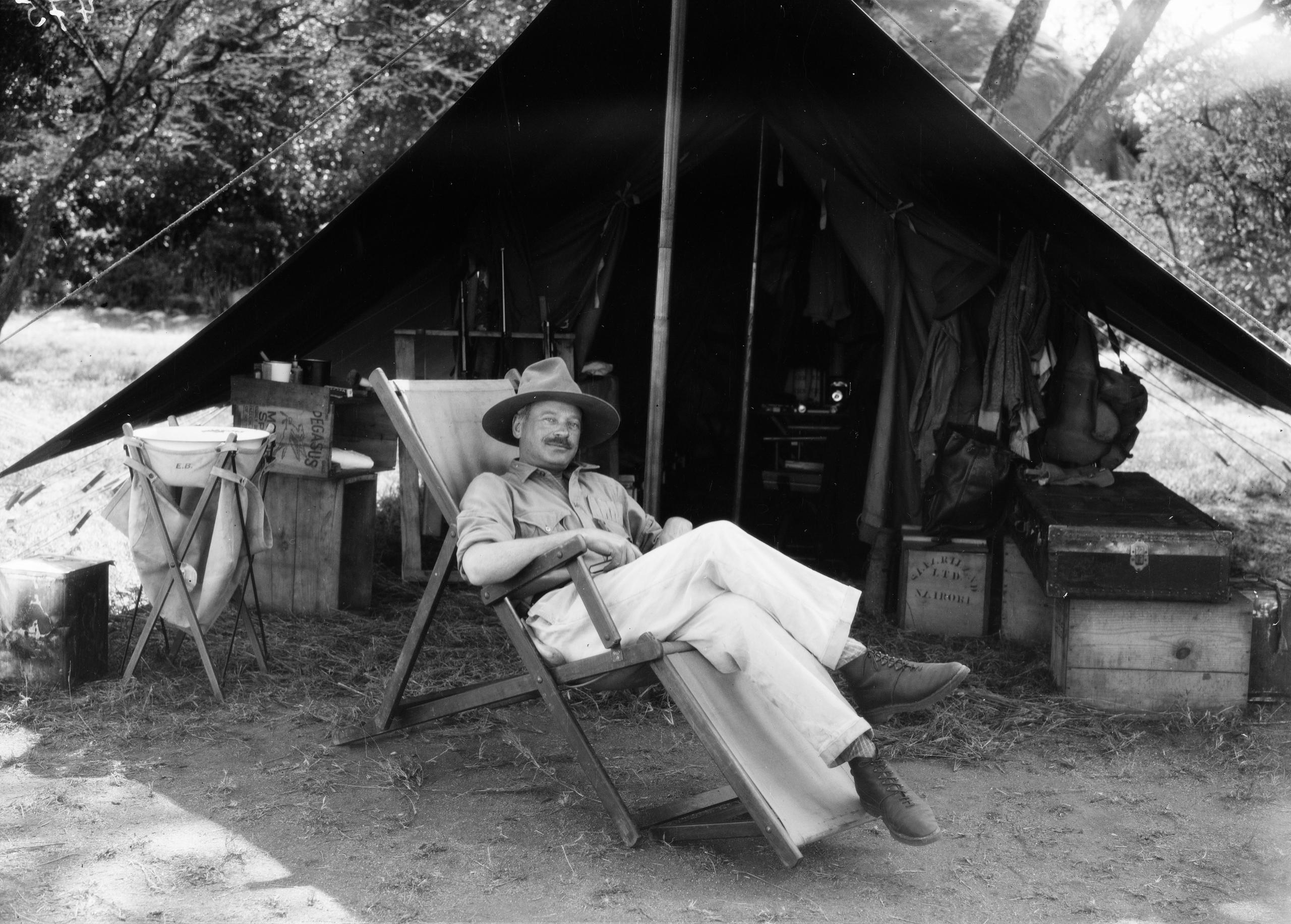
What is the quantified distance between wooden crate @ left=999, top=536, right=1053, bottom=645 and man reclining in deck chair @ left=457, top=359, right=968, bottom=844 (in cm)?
162

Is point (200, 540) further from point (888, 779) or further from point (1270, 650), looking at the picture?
point (1270, 650)

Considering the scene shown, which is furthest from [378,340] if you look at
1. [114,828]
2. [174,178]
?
[174,178]

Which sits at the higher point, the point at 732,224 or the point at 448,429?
the point at 732,224

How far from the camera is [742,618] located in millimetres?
2316

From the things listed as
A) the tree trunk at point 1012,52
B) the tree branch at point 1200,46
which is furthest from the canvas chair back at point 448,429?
the tree branch at point 1200,46

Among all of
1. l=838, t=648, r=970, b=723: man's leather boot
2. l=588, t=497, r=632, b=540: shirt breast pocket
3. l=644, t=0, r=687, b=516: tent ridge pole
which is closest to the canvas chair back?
l=588, t=497, r=632, b=540: shirt breast pocket

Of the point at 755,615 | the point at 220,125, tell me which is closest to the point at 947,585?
the point at 755,615

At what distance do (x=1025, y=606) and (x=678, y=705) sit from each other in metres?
1.91

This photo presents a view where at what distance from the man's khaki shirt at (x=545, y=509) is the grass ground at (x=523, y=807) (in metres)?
0.56

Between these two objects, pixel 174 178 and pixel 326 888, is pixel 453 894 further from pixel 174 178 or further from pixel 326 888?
pixel 174 178

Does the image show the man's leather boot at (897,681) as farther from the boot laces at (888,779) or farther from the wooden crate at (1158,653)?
the wooden crate at (1158,653)

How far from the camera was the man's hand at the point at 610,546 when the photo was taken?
8.49ft

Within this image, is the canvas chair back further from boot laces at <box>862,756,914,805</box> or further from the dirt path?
boot laces at <box>862,756,914,805</box>

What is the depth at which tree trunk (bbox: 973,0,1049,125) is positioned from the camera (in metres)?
7.03
